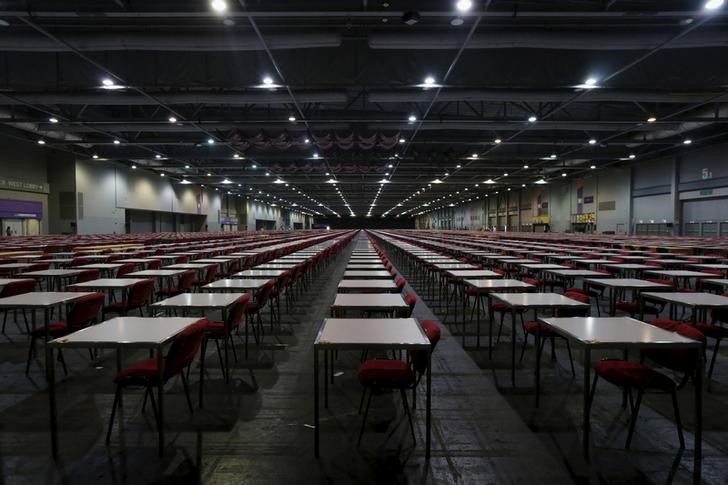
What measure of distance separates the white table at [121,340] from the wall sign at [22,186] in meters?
22.1

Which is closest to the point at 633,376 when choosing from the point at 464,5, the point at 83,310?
the point at 83,310

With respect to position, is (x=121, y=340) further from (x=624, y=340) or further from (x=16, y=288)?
(x=16, y=288)

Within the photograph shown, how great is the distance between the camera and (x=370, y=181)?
98.8 feet

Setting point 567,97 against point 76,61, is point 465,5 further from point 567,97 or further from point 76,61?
point 76,61

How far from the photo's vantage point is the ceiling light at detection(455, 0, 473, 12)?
21.4ft

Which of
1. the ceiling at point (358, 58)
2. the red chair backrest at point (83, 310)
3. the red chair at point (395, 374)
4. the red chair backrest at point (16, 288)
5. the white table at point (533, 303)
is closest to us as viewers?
the red chair at point (395, 374)

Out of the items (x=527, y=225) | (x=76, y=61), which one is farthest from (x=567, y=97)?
(x=527, y=225)

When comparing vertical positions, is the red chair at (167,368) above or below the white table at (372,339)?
below

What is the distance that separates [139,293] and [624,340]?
5323 mm

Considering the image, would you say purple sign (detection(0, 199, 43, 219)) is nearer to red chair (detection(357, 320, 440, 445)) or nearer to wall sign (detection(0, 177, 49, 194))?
wall sign (detection(0, 177, 49, 194))

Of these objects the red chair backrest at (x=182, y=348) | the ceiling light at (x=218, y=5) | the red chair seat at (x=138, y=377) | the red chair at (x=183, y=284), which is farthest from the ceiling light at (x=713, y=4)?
the red chair at (x=183, y=284)

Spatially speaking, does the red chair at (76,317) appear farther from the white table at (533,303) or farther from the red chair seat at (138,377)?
the white table at (533,303)

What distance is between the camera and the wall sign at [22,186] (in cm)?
1947

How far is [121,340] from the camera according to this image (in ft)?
8.73
